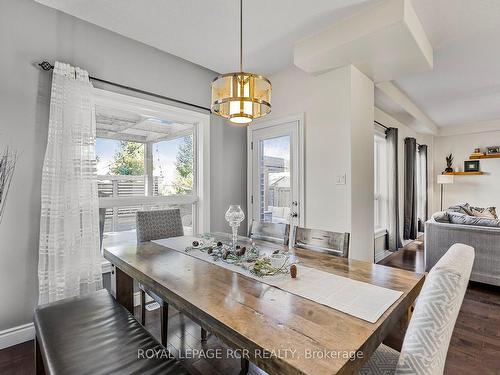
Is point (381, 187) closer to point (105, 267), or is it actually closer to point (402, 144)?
point (402, 144)

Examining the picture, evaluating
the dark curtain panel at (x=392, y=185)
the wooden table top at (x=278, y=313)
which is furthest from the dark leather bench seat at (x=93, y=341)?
the dark curtain panel at (x=392, y=185)

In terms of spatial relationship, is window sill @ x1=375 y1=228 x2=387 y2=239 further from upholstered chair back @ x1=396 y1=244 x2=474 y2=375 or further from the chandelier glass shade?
upholstered chair back @ x1=396 y1=244 x2=474 y2=375

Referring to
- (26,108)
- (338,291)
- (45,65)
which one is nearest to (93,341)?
(338,291)

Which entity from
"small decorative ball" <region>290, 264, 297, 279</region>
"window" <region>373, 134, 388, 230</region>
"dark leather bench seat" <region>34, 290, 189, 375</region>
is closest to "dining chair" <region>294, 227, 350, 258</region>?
"small decorative ball" <region>290, 264, 297, 279</region>

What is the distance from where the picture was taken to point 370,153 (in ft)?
10.0

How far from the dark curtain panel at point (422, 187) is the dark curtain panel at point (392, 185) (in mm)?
2261

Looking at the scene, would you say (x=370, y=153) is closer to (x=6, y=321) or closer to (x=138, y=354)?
(x=138, y=354)

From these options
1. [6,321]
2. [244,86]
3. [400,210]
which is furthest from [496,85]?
[6,321]

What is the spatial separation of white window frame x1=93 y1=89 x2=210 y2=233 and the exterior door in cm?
68

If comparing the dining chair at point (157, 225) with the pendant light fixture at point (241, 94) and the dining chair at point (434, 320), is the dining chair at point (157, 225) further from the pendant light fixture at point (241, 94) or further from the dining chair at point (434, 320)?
the dining chair at point (434, 320)

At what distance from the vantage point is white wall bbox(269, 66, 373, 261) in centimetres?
272

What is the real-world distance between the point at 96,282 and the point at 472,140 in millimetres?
7908

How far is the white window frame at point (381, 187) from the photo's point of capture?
15.3 ft

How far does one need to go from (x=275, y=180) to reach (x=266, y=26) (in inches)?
68.8
